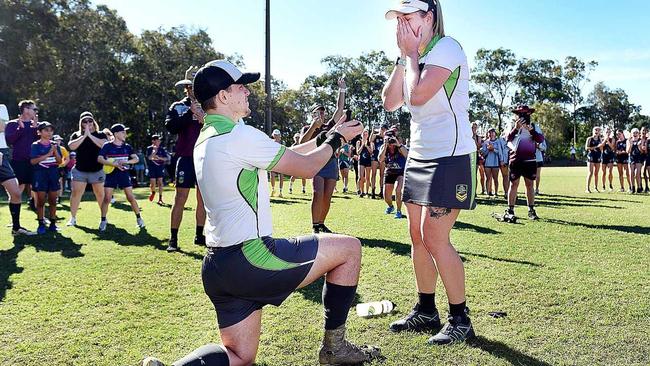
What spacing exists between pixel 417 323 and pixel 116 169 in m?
7.77

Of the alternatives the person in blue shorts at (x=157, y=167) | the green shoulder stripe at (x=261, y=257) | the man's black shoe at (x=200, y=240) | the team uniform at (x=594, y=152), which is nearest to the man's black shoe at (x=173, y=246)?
the man's black shoe at (x=200, y=240)

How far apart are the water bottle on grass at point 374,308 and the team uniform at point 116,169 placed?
6.84 m

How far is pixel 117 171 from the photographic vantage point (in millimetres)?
9688

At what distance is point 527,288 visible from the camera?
4.85 m

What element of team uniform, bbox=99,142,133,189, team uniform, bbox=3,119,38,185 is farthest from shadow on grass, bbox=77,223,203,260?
team uniform, bbox=3,119,38,185

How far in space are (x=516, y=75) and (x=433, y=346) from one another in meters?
75.8

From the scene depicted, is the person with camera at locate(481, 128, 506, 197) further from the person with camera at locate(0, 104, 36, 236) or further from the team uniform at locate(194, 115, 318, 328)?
the team uniform at locate(194, 115, 318, 328)

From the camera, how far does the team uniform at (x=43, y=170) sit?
906cm

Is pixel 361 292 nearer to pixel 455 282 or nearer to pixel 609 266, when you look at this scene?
pixel 455 282

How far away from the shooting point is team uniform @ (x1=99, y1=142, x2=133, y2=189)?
9.49 m

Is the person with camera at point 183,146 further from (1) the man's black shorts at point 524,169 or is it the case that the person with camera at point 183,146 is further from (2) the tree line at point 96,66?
(2) the tree line at point 96,66

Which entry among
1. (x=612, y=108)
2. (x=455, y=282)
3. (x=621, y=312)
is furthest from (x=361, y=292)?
(x=612, y=108)

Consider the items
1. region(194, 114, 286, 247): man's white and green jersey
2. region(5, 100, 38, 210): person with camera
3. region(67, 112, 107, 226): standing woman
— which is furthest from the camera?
region(5, 100, 38, 210): person with camera

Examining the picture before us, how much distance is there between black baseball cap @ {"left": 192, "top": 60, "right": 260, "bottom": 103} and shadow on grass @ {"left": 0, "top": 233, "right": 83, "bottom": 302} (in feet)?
12.5
